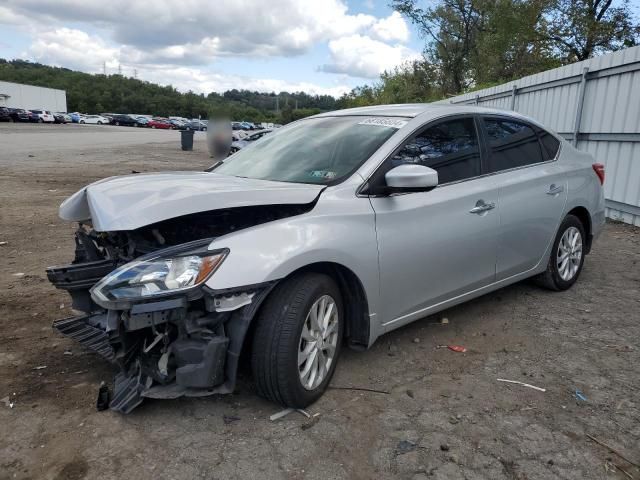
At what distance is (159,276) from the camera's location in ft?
8.41

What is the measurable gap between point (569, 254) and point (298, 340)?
332 centimetres

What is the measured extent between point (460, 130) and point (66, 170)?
1420cm

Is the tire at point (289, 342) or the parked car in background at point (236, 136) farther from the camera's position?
the parked car in background at point (236, 136)

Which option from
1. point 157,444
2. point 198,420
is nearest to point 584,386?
point 198,420

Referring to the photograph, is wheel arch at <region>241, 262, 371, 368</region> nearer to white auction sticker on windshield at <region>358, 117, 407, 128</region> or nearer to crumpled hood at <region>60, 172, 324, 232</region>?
crumpled hood at <region>60, 172, 324, 232</region>

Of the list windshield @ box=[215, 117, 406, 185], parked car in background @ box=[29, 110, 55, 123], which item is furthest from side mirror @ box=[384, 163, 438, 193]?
parked car in background @ box=[29, 110, 55, 123]

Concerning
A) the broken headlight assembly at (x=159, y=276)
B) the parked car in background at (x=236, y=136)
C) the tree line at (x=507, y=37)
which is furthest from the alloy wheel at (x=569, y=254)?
the tree line at (x=507, y=37)

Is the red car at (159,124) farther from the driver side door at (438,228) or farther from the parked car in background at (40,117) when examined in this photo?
the driver side door at (438,228)

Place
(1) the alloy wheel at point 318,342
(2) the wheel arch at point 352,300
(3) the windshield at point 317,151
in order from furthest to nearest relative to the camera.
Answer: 1. (3) the windshield at point 317,151
2. (2) the wheel arch at point 352,300
3. (1) the alloy wheel at point 318,342

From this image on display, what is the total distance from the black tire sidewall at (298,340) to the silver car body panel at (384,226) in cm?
15

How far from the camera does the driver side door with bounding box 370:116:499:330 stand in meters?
3.28

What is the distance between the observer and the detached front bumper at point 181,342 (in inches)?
99.8

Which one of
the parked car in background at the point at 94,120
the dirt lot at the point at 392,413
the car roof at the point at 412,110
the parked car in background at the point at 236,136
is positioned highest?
the parked car in background at the point at 94,120

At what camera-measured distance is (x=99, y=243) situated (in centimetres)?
341
